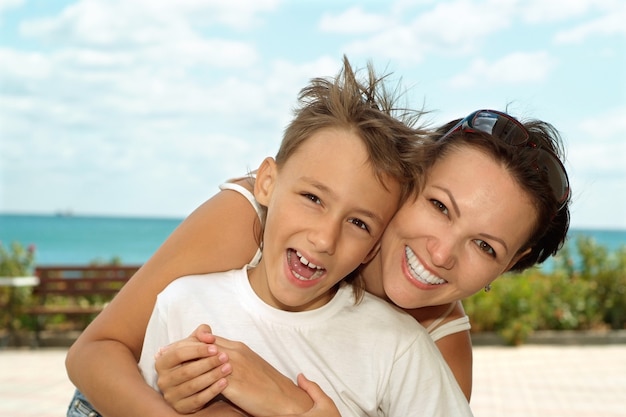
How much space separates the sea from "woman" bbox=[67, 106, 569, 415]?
42.4 meters

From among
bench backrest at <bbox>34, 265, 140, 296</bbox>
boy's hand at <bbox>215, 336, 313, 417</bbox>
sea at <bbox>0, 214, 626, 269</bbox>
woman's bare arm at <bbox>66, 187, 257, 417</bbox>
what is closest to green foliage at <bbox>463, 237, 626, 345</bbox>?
bench backrest at <bbox>34, 265, 140, 296</bbox>

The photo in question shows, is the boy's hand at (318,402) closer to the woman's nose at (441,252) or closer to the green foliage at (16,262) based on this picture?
the woman's nose at (441,252)

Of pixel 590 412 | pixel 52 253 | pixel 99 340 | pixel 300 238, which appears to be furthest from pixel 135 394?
pixel 52 253

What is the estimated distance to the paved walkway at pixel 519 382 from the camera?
25.6ft

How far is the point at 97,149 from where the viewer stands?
71.6 m

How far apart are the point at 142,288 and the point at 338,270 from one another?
1.93ft

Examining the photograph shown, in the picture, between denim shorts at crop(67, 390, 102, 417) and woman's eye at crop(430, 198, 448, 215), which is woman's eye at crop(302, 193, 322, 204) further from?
denim shorts at crop(67, 390, 102, 417)

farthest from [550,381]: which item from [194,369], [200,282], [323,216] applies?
[194,369]

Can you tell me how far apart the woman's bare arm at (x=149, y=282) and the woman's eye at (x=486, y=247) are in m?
0.65

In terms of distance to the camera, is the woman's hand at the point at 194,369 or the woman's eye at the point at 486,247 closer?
the woman's hand at the point at 194,369

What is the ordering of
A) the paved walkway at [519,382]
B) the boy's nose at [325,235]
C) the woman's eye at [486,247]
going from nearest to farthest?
the boy's nose at [325,235]
the woman's eye at [486,247]
the paved walkway at [519,382]

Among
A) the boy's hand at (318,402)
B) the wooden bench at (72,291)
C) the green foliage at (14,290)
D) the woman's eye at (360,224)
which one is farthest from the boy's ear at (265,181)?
the green foliage at (14,290)

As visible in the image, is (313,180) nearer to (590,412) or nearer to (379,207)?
(379,207)

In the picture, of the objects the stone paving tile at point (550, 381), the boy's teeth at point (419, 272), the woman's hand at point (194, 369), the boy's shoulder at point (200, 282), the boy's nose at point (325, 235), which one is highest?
the boy's nose at point (325, 235)
